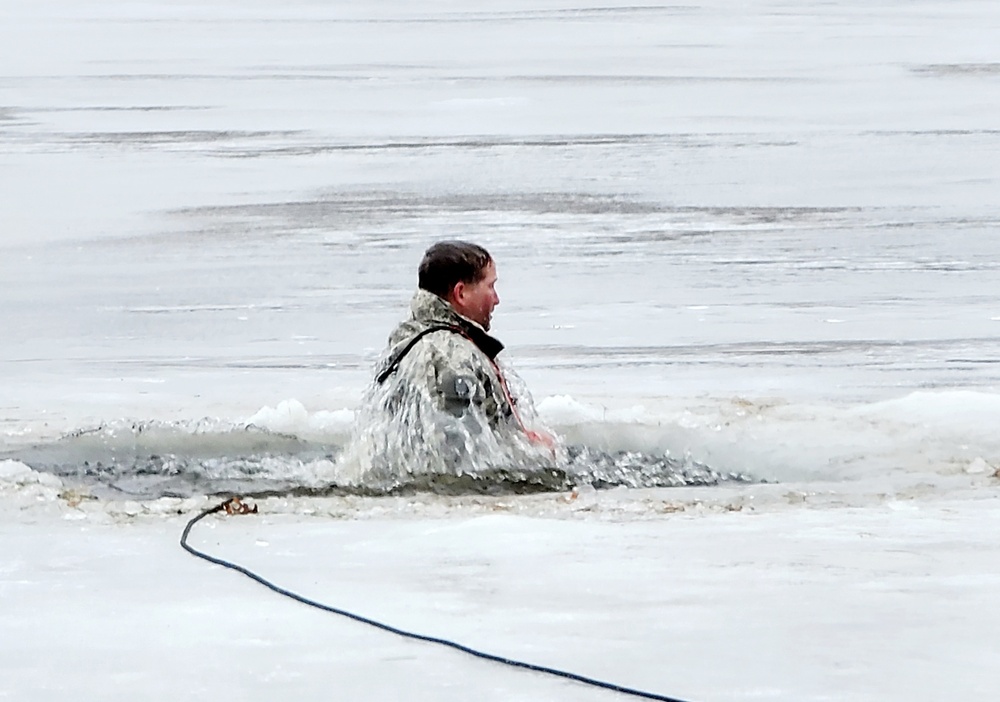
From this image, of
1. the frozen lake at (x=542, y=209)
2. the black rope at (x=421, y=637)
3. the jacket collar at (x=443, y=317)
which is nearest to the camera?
the black rope at (x=421, y=637)

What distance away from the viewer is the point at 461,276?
213 inches

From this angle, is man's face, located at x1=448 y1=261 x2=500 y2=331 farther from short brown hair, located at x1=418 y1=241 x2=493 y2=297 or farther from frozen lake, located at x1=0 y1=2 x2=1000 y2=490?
frozen lake, located at x1=0 y1=2 x2=1000 y2=490

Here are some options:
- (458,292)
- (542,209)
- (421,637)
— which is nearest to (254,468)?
(458,292)

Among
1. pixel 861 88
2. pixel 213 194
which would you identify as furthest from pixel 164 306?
pixel 861 88

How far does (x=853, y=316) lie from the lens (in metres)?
8.53

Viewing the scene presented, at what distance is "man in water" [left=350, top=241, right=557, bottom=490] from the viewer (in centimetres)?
537

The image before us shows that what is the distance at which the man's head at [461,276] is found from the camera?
5391 millimetres

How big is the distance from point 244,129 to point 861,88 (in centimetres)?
561

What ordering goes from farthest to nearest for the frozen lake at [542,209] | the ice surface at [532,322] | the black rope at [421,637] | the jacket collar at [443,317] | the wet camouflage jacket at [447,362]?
the frozen lake at [542,209] < the jacket collar at [443,317] < the wet camouflage jacket at [447,362] < the ice surface at [532,322] < the black rope at [421,637]

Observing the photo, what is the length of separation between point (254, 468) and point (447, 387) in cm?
108

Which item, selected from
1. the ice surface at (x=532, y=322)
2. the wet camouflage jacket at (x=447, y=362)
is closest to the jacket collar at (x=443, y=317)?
the wet camouflage jacket at (x=447, y=362)

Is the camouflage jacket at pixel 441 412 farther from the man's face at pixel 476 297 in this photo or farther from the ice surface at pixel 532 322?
the ice surface at pixel 532 322

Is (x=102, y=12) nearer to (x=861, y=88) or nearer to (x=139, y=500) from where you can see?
(x=861, y=88)

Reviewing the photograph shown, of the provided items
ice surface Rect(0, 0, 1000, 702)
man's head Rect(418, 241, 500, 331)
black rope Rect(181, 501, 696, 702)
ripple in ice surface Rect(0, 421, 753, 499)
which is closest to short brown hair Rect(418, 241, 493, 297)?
man's head Rect(418, 241, 500, 331)
